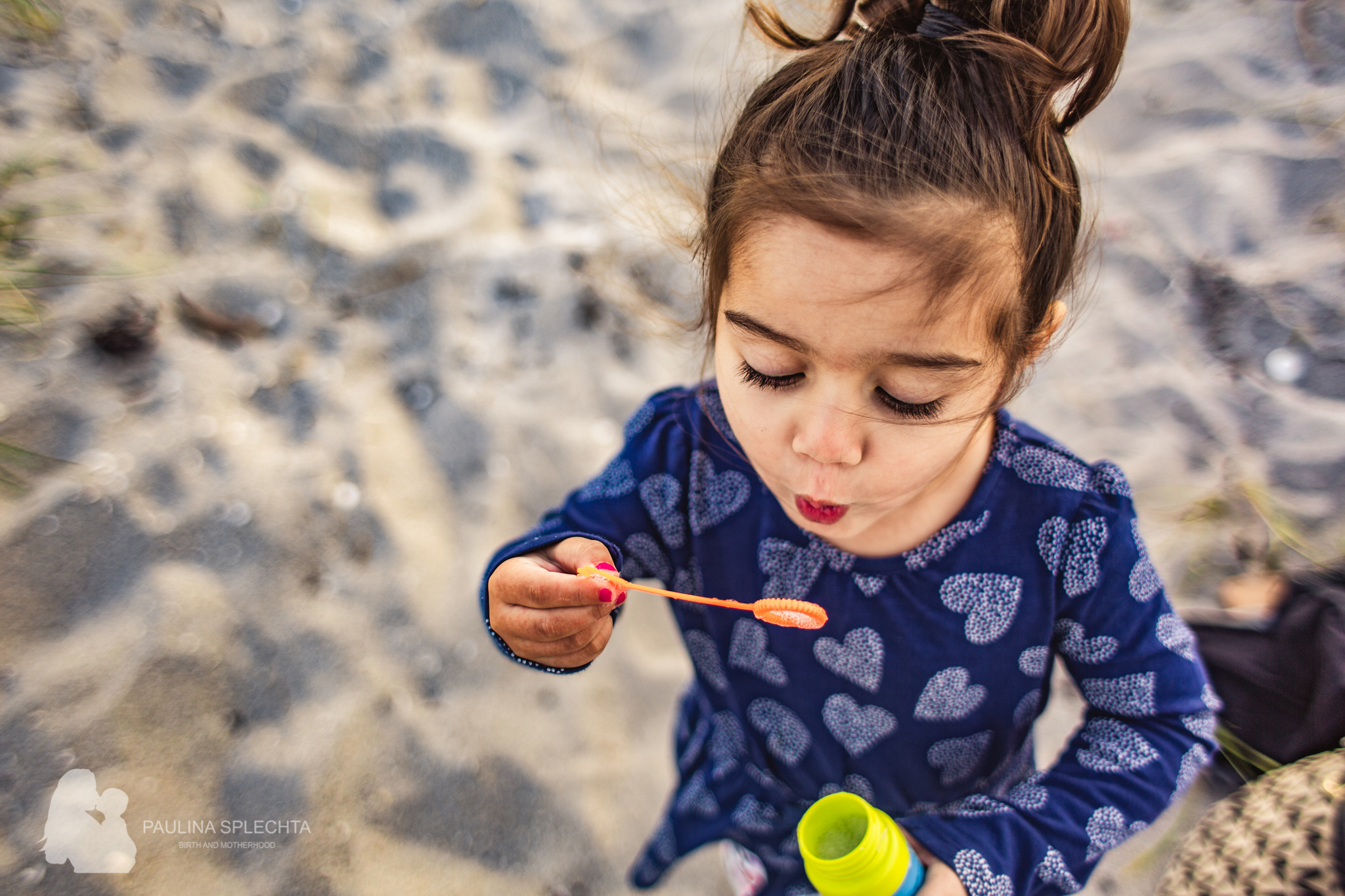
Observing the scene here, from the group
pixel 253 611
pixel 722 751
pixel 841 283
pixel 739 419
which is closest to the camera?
pixel 841 283

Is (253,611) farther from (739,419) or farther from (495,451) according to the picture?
(739,419)

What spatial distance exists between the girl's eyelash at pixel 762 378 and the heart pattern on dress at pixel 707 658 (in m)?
0.51

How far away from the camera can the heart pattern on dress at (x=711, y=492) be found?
1191 mm

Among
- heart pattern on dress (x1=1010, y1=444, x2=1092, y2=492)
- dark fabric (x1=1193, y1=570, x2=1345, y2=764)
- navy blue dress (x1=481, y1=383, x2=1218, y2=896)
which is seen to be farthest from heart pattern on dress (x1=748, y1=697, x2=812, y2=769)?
dark fabric (x1=1193, y1=570, x2=1345, y2=764)

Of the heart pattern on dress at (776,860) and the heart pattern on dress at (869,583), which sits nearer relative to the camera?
the heart pattern on dress at (869,583)

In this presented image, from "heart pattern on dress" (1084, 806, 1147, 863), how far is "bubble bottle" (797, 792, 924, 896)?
A: 30 centimetres

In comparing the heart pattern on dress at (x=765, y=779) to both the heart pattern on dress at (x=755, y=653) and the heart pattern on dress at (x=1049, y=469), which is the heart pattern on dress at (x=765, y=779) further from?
the heart pattern on dress at (x=1049, y=469)

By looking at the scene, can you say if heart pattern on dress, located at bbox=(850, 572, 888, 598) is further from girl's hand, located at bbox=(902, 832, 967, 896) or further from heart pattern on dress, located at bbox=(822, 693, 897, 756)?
girl's hand, located at bbox=(902, 832, 967, 896)

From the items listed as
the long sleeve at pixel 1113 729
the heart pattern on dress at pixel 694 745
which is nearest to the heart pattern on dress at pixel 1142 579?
the long sleeve at pixel 1113 729

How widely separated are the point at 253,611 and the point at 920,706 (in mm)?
1264

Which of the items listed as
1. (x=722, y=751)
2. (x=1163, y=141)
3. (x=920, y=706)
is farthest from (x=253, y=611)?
(x=1163, y=141)

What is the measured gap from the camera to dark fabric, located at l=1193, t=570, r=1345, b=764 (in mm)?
1402

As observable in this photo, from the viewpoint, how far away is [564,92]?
2.35 metres

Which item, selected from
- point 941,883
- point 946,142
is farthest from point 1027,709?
point 946,142
